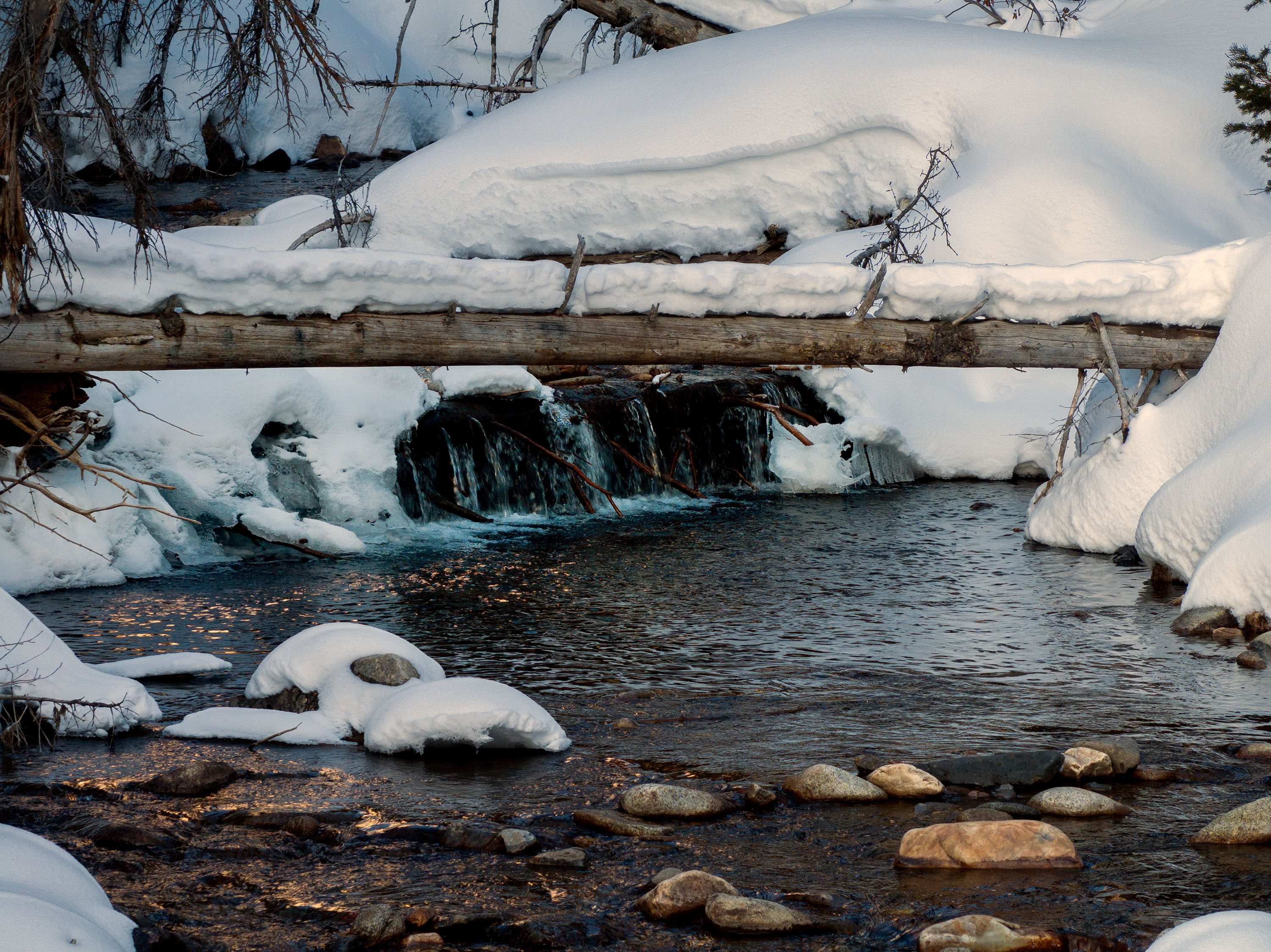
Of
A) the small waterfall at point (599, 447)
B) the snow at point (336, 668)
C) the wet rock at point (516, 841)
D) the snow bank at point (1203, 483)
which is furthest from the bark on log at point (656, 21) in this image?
the wet rock at point (516, 841)

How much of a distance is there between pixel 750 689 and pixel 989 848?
2056mm

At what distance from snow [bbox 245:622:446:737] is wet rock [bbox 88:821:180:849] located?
1158mm

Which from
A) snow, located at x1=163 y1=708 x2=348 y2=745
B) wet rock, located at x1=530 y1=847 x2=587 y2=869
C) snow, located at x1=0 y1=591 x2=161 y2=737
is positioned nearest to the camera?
wet rock, located at x1=530 y1=847 x2=587 y2=869

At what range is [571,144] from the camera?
564 inches

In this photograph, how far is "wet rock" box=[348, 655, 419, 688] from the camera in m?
4.82

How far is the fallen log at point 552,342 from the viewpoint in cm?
624

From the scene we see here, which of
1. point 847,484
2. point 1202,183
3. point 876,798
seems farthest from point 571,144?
point 876,798

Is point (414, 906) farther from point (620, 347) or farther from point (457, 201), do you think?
point (457, 201)

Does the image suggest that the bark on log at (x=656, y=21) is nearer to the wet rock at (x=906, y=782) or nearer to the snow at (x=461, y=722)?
the snow at (x=461, y=722)

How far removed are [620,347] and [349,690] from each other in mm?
2993

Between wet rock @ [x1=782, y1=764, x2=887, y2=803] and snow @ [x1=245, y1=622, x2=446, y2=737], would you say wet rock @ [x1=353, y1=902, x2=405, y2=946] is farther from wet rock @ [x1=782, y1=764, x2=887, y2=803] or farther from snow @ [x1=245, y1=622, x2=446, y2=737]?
snow @ [x1=245, y1=622, x2=446, y2=737]

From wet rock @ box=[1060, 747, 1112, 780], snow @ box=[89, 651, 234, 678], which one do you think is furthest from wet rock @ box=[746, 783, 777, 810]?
snow @ box=[89, 651, 234, 678]

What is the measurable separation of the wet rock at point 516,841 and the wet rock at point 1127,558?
5618mm

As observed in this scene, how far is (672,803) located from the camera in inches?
150
